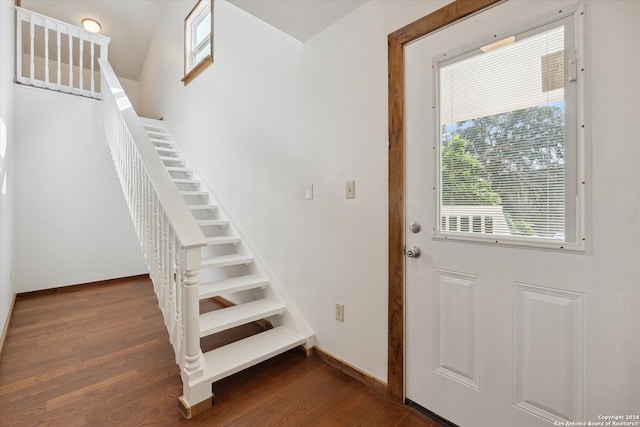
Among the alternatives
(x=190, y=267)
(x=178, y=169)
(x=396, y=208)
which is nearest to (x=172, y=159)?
(x=178, y=169)

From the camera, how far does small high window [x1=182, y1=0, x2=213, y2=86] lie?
362 centimetres

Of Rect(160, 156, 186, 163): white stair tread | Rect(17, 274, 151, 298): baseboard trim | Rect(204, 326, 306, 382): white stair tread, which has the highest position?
Rect(160, 156, 186, 163): white stair tread

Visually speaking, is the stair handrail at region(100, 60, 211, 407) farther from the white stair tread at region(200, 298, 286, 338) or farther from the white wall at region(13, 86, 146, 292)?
the white wall at region(13, 86, 146, 292)

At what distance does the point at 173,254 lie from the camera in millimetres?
1643

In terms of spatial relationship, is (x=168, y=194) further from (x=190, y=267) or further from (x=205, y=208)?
(x=205, y=208)

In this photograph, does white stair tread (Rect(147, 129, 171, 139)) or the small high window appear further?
white stair tread (Rect(147, 129, 171, 139))

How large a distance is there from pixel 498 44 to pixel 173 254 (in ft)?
6.18

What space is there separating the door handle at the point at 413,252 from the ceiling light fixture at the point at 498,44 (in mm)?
949

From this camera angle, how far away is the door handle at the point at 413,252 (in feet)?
4.93

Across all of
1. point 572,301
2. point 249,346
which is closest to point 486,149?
point 572,301

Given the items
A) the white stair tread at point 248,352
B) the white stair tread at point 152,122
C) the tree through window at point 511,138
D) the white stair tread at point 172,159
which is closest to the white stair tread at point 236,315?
the white stair tread at point 248,352

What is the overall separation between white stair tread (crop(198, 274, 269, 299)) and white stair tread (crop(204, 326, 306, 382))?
39 cm

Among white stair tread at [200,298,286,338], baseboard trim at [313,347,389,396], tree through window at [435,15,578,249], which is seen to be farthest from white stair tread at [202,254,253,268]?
tree through window at [435,15,578,249]

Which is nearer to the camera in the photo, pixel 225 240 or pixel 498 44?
pixel 498 44
